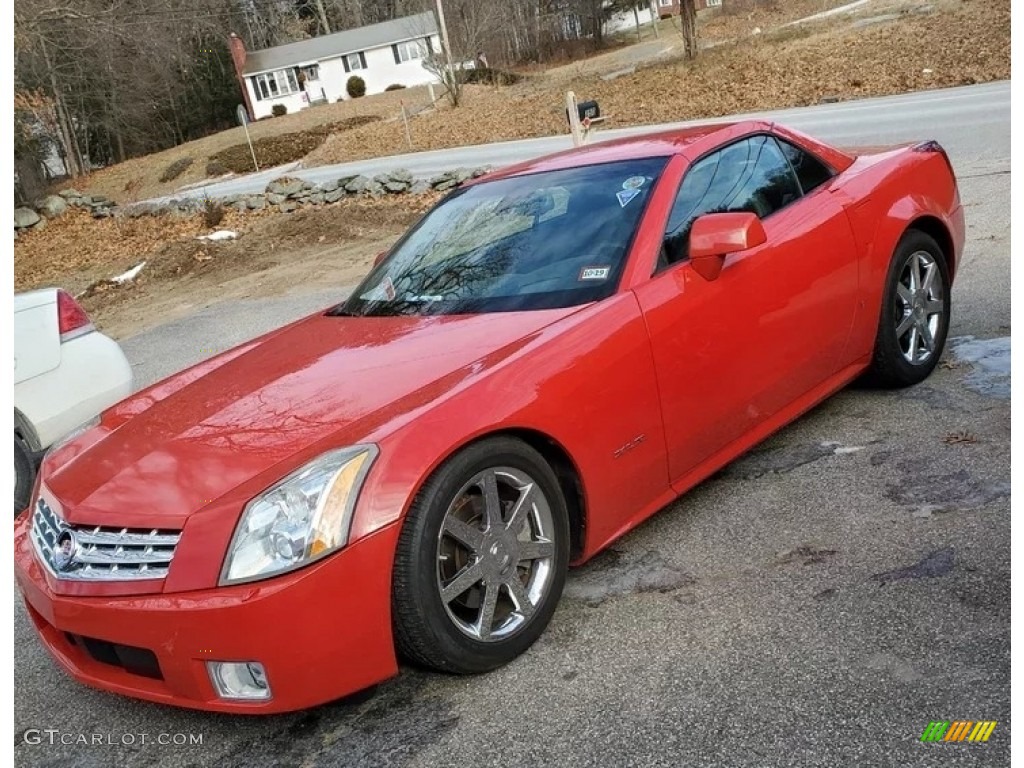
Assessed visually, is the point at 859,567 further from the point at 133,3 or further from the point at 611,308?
the point at 133,3

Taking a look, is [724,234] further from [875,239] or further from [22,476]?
[22,476]

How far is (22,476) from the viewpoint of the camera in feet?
17.6

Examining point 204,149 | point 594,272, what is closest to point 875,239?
point 594,272

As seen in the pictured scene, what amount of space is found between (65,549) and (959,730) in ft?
8.31

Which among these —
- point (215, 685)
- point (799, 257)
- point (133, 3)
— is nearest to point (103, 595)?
point (215, 685)

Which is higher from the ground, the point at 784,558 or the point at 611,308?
the point at 611,308

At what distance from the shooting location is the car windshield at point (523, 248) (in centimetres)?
365

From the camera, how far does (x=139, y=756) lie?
9.53 feet

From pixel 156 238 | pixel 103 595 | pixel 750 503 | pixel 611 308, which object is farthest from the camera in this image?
pixel 156 238

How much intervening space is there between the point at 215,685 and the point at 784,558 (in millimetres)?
1937

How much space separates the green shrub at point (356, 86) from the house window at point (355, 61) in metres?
0.97

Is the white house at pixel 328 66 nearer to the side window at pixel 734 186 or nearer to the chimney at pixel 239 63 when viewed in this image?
the chimney at pixel 239 63

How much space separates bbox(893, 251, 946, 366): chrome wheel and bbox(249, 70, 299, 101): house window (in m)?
68.6

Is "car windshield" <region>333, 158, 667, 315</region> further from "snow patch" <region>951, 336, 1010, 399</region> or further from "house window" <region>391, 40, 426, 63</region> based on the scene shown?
"house window" <region>391, 40, 426, 63</region>
